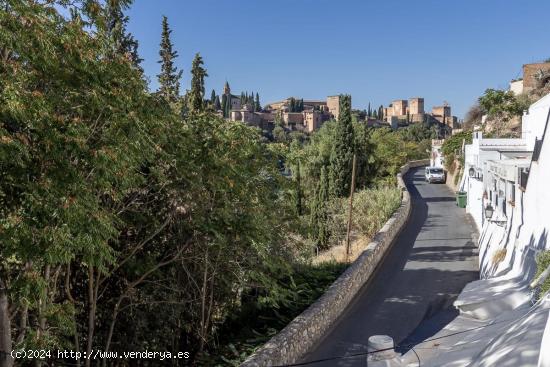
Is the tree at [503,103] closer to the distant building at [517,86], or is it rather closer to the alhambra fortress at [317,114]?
the distant building at [517,86]

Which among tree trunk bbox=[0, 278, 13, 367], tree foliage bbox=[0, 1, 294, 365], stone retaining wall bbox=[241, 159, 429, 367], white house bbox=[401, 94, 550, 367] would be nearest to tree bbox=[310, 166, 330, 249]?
stone retaining wall bbox=[241, 159, 429, 367]

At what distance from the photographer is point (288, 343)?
935 cm

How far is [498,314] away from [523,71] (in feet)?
140

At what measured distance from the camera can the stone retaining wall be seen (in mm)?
8653

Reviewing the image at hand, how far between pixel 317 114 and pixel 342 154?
4844 inches

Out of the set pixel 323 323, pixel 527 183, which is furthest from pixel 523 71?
pixel 323 323

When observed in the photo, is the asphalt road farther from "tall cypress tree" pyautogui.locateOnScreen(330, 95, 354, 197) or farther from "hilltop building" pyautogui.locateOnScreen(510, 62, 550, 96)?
"hilltop building" pyautogui.locateOnScreen(510, 62, 550, 96)

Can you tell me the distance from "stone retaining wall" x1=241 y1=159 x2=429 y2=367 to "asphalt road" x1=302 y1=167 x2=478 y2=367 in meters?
0.26

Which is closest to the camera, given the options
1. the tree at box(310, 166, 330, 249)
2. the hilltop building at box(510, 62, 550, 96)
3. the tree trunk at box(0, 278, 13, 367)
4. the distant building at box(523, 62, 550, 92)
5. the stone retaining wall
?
the tree trunk at box(0, 278, 13, 367)

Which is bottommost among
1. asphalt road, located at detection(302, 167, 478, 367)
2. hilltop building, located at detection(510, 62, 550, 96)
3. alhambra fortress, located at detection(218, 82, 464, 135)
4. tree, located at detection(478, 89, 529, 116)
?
asphalt road, located at detection(302, 167, 478, 367)

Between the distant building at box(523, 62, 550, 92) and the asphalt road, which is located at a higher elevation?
the distant building at box(523, 62, 550, 92)

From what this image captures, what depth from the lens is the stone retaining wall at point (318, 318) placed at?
8653 mm

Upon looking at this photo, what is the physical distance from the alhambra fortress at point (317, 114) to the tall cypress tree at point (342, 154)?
9638cm

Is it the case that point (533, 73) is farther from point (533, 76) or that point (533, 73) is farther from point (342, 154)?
point (342, 154)
